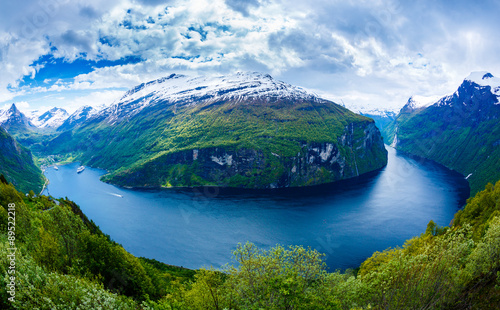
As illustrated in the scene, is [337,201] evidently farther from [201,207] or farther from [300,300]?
[300,300]

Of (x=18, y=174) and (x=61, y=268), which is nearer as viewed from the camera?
(x=61, y=268)

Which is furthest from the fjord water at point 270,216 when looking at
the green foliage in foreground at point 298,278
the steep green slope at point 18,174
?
the green foliage in foreground at point 298,278

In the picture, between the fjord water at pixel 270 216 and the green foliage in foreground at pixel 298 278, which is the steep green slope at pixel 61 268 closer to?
the green foliage in foreground at pixel 298 278

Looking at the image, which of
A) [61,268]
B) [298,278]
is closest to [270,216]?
[298,278]

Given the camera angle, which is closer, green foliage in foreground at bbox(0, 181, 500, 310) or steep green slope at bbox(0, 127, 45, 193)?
green foliage in foreground at bbox(0, 181, 500, 310)

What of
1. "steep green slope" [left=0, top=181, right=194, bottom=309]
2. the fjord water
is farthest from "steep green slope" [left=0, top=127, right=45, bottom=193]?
"steep green slope" [left=0, top=181, right=194, bottom=309]

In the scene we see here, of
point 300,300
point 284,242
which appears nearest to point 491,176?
point 284,242

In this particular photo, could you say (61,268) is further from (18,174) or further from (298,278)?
(18,174)

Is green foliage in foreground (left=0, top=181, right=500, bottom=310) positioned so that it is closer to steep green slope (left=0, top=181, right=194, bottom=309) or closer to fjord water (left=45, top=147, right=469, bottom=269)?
steep green slope (left=0, top=181, right=194, bottom=309)
